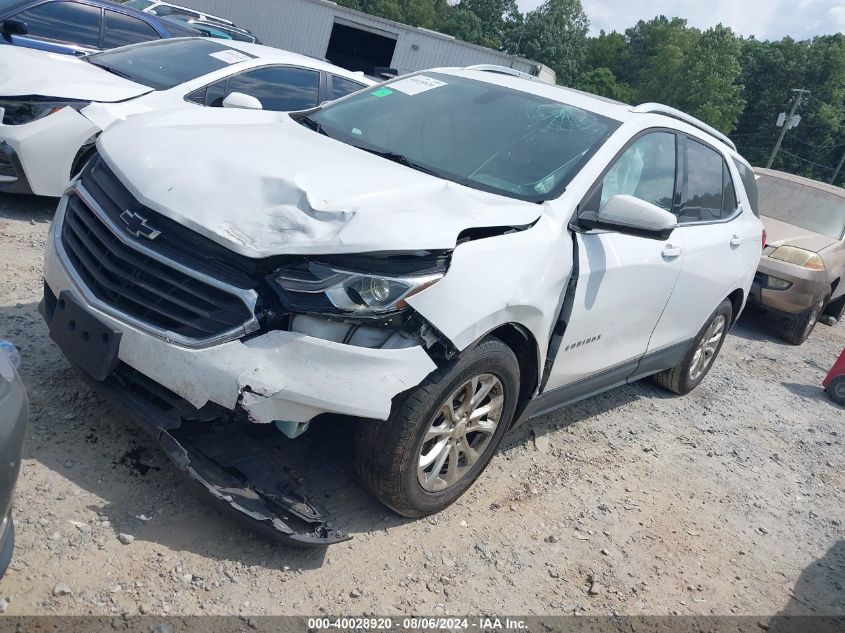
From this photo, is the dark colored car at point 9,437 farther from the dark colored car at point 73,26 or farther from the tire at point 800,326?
the tire at point 800,326

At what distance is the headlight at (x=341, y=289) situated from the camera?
2.62 metres

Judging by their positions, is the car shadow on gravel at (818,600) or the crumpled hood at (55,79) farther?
the crumpled hood at (55,79)

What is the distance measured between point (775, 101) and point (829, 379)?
68946 mm

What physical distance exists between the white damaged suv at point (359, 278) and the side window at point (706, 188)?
1.72 ft

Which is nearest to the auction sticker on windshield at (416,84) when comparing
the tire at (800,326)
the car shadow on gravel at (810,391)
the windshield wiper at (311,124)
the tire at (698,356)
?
the windshield wiper at (311,124)

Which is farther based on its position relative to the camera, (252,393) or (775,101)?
(775,101)

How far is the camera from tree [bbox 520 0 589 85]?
8250cm

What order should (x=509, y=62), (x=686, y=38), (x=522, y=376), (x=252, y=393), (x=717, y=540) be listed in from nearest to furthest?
(x=252, y=393)
(x=522, y=376)
(x=717, y=540)
(x=509, y=62)
(x=686, y=38)

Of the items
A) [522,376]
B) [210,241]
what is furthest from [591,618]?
[210,241]

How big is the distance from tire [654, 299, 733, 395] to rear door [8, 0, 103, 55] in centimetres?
638

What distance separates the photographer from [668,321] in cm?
452

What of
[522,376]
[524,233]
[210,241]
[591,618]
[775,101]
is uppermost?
[775,101]

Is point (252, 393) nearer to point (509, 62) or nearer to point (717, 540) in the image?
point (717, 540)

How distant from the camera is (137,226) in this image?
9.18 ft
